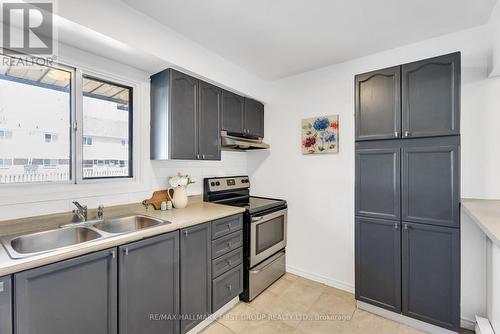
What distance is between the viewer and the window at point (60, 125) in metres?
1.58

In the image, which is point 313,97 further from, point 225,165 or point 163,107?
point 163,107

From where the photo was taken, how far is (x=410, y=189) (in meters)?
1.99

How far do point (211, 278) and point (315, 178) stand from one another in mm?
1608

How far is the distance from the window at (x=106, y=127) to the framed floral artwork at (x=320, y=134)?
76.5 inches

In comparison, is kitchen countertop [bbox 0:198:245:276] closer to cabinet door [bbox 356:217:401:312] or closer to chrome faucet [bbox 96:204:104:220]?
chrome faucet [bbox 96:204:104:220]

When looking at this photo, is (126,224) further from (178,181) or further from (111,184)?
(178,181)

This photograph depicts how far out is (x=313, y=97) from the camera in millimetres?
2854

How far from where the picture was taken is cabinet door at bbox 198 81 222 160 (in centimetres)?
240

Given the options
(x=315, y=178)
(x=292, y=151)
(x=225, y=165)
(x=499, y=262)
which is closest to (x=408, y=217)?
(x=499, y=262)

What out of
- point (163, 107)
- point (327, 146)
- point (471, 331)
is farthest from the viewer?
point (327, 146)

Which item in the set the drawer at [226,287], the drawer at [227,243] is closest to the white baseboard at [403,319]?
the drawer at [226,287]

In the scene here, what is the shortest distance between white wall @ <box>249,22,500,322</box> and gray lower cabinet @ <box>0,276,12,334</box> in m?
2.56

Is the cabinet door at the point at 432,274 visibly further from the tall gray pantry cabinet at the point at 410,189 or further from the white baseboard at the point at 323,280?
the white baseboard at the point at 323,280
